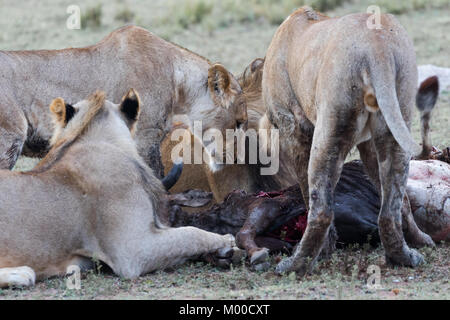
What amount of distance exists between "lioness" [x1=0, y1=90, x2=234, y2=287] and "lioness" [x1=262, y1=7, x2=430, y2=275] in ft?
2.41

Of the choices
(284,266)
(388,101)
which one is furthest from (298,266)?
(388,101)

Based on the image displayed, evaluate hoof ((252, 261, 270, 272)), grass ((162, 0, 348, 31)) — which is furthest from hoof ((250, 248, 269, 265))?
grass ((162, 0, 348, 31))

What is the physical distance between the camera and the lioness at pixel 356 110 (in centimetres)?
440

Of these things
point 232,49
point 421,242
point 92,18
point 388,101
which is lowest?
point 421,242

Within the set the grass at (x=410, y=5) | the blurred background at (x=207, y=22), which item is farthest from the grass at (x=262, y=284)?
the grass at (x=410, y=5)

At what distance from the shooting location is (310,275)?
4.71 metres

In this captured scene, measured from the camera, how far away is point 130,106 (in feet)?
17.7

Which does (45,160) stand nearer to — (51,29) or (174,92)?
(174,92)

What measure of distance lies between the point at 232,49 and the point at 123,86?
24.7 ft

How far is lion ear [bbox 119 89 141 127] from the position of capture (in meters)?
5.34

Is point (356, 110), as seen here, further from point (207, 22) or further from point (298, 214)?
point (207, 22)

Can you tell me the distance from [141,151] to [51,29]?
32.8 feet

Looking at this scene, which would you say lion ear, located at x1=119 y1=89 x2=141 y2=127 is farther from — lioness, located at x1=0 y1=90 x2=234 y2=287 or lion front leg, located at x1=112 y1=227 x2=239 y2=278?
→ lion front leg, located at x1=112 y1=227 x2=239 y2=278

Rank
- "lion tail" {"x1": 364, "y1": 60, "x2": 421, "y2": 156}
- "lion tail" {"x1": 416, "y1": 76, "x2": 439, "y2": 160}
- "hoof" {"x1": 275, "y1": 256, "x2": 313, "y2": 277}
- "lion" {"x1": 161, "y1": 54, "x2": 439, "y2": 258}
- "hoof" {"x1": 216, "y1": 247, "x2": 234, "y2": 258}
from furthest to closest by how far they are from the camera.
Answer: "lion" {"x1": 161, "y1": 54, "x2": 439, "y2": 258}
"lion tail" {"x1": 416, "y1": 76, "x2": 439, "y2": 160}
"hoof" {"x1": 216, "y1": 247, "x2": 234, "y2": 258}
"hoof" {"x1": 275, "y1": 256, "x2": 313, "y2": 277}
"lion tail" {"x1": 364, "y1": 60, "x2": 421, "y2": 156}
